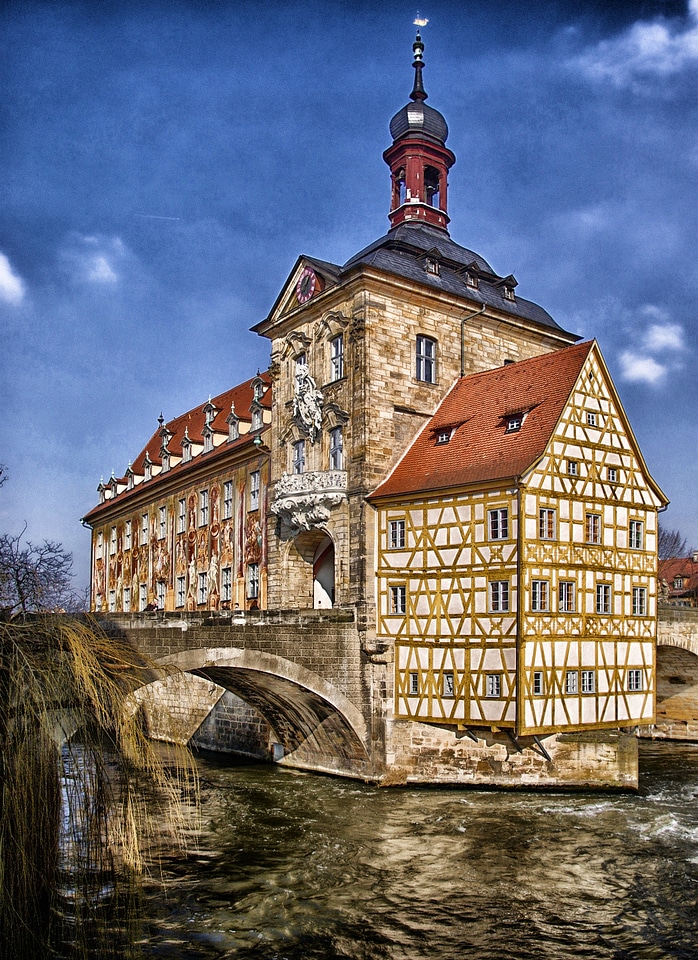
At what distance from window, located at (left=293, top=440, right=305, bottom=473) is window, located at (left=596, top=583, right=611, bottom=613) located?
9.01m

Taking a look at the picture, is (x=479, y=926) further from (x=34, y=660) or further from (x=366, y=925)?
(x=34, y=660)

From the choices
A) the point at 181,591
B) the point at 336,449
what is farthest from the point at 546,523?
the point at 181,591

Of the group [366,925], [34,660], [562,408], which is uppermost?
[562,408]

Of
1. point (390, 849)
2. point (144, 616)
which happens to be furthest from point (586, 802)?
point (144, 616)

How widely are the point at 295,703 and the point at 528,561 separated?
7.08 metres

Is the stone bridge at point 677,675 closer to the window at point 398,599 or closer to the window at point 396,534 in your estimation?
the window at point 398,599

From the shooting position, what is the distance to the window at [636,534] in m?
23.8

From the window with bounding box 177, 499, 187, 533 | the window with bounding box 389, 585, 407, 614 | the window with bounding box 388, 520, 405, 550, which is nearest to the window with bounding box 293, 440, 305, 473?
the window with bounding box 388, 520, 405, 550

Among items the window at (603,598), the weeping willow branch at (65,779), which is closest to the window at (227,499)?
the window at (603,598)

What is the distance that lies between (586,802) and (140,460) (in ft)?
104

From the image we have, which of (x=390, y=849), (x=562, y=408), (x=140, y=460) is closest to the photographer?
(x=390, y=849)

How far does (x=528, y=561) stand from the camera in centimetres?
2105

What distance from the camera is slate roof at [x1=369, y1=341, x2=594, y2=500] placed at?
22172 millimetres

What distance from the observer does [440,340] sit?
88.6ft
